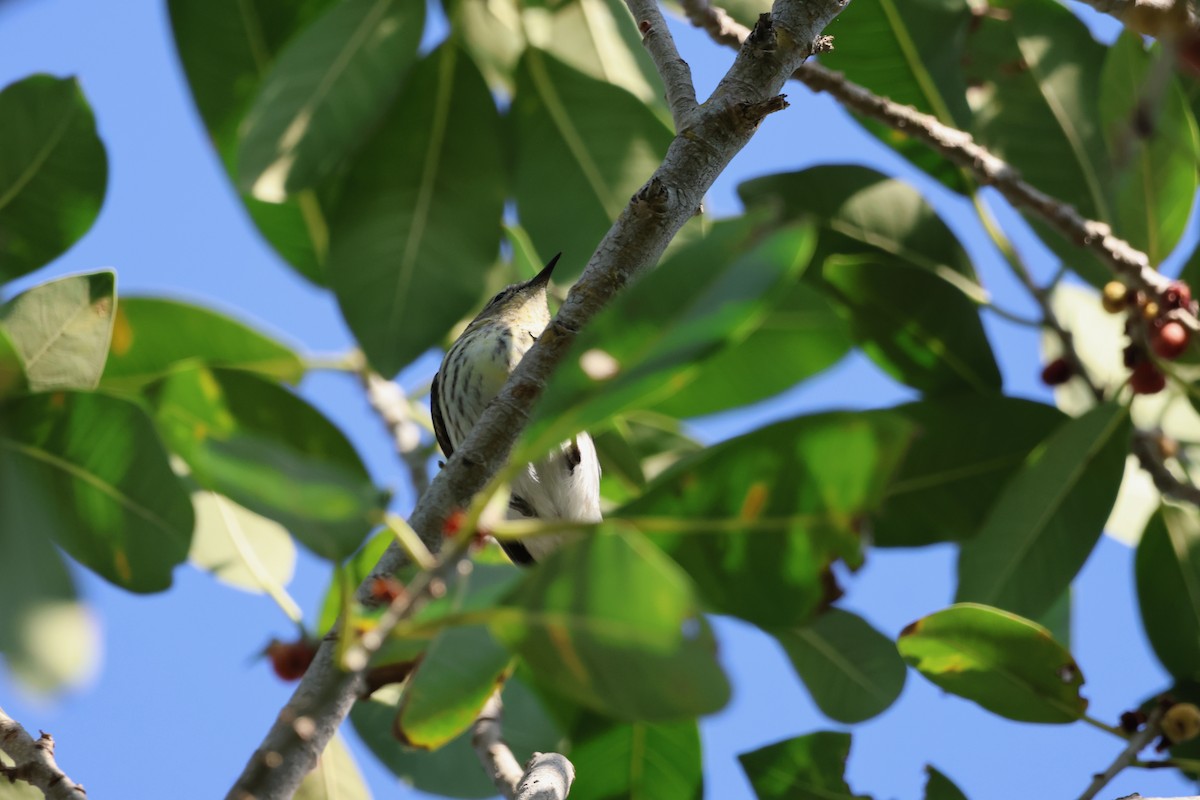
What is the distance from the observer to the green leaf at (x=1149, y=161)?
2.20 m

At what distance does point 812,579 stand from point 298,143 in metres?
1.50

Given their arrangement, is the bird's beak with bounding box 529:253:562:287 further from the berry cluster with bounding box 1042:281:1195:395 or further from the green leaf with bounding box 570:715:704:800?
the berry cluster with bounding box 1042:281:1195:395

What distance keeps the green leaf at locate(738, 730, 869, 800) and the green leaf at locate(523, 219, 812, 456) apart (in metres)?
1.17

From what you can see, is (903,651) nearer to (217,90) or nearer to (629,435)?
(629,435)

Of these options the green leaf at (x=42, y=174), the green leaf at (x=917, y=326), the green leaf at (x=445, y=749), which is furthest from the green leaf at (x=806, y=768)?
the green leaf at (x=42, y=174)

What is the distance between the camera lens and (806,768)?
2.04 m

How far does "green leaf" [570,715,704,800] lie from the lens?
211 cm

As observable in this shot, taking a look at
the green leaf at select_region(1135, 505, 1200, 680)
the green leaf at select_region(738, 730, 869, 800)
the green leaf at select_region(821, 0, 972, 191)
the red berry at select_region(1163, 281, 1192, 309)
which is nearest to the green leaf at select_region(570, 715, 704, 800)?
the green leaf at select_region(738, 730, 869, 800)

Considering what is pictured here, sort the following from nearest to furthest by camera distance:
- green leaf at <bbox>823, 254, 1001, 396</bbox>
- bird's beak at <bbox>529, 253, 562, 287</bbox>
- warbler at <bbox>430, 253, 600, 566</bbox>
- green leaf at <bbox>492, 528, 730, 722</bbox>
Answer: green leaf at <bbox>492, 528, 730, 722</bbox> < green leaf at <bbox>823, 254, 1001, 396</bbox> < bird's beak at <bbox>529, 253, 562, 287</bbox> < warbler at <bbox>430, 253, 600, 566</bbox>

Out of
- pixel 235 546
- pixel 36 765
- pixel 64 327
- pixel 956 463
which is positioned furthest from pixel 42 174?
pixel 956 463

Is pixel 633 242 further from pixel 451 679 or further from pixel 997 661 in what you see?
pixel 997 661

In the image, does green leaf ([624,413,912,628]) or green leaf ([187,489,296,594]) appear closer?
green leaf ([624,413,912,628])

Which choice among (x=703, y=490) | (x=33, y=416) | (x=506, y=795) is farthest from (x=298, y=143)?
(x=703, y=490)

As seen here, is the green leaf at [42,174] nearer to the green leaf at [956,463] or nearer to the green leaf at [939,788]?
the green leaf at [956,463]
